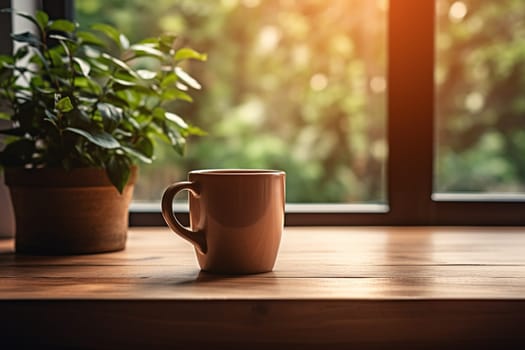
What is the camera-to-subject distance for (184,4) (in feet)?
10.0

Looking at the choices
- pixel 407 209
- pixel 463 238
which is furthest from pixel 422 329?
pixel 407 209

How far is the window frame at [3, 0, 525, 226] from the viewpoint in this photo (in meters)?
1.21

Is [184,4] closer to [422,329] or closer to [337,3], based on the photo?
[337,3]

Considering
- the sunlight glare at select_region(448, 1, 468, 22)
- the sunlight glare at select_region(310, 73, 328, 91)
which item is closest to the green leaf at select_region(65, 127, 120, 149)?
the sunlight glare at select_region(448, 1, 468, 22)

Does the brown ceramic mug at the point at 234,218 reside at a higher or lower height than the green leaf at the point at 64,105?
lower

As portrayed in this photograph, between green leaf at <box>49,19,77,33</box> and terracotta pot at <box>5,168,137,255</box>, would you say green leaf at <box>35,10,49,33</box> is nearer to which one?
green leaf at <box>49,19,77,33</box>

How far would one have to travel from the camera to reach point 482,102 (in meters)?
3.01

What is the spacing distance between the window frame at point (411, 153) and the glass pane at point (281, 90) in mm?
1750

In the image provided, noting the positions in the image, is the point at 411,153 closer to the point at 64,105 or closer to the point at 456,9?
the point at 64,105

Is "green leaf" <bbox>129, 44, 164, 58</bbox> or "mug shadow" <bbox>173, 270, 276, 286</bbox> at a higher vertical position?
"green leaf" <bbox>129, 44, 164, 58</bbox>

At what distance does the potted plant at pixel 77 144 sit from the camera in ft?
2.93

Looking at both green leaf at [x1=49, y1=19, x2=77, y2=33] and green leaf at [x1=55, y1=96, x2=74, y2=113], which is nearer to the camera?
green leaf at [x1=55, y1=96, x2=74, y2=113]

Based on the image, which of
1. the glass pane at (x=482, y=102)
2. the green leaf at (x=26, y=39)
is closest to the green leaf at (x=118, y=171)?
the green leaf at (x=26, y=39)

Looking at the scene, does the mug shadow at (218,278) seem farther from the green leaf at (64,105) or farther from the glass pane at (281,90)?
the glass pane at (281,90)
